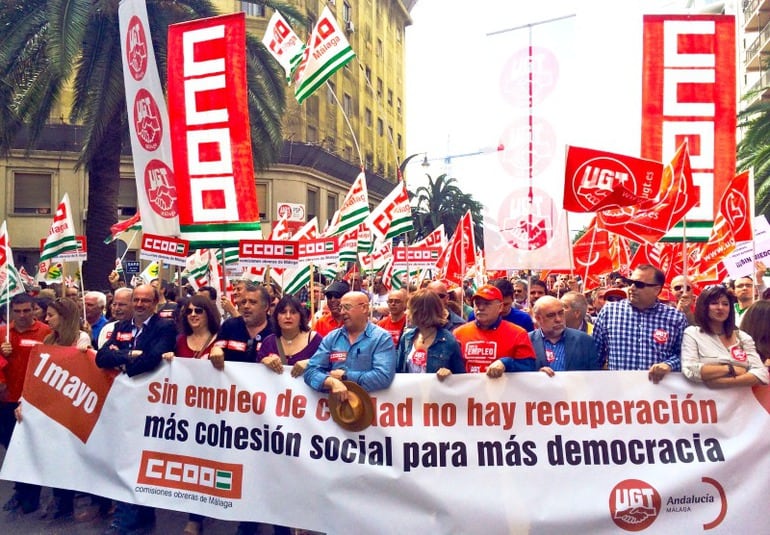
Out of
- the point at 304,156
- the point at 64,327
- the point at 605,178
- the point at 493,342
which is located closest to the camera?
the point at 493,342

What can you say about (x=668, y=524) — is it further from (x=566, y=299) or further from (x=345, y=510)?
(x=566, y=299)

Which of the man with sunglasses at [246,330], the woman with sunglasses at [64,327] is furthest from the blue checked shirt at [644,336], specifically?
the woman with sunglasses at [64,327]

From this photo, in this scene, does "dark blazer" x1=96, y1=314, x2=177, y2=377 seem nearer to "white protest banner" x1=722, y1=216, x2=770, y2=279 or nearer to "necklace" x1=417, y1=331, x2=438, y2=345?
"necklace" x1=417, y1=331, x2=438, y2=345

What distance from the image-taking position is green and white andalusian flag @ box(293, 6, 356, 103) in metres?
10.9

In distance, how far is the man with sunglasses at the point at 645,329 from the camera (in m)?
4.95

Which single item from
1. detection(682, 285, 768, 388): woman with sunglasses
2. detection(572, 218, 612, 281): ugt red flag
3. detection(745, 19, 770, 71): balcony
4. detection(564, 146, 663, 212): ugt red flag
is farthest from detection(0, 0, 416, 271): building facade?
detection(745, 19, 770, 71): balcony

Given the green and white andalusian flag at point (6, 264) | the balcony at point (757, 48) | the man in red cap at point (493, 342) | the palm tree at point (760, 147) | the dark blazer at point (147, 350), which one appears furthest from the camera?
the balcony at point (757, 48)

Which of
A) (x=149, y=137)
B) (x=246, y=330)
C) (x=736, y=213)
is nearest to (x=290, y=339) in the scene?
(x=246, y=330)

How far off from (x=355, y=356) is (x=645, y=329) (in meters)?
1.94

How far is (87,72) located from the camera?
47.9 feet

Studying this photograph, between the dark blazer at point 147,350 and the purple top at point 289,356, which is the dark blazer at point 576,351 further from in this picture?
the dark blazer at point 147,350

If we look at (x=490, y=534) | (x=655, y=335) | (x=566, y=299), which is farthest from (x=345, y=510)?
(x=566, y=299)

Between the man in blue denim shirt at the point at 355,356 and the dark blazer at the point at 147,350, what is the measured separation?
3.74 ft

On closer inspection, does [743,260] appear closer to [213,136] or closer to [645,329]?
[645,329]
